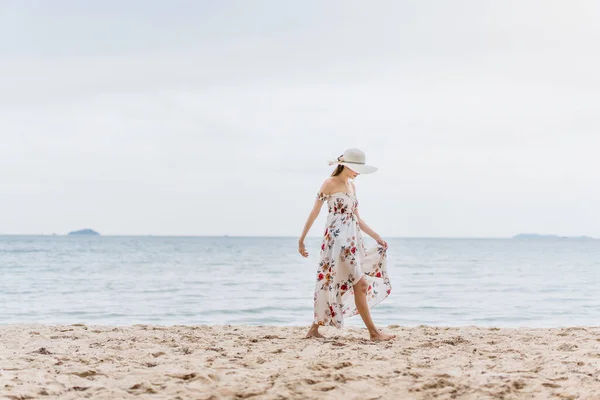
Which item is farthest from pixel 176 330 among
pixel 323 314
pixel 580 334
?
pixel 580 334

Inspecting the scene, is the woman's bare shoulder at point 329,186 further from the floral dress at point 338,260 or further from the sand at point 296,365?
the sand at point 296,365

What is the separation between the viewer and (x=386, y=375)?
4973 millimetres

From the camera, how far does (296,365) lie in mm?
5320

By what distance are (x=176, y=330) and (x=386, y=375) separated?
370cm

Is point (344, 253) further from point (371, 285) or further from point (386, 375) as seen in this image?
point (386, 375)

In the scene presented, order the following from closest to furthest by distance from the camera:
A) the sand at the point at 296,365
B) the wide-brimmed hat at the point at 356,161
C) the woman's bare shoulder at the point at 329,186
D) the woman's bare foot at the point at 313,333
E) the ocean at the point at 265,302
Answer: the sand at the point at 296,365 → the wide-brimmed hat at the point at 356,161 → the woman's bare shoulder at the point at 329,186 → the woman's bare foot at the point at 313,333 → the ocean at the point at 265,302

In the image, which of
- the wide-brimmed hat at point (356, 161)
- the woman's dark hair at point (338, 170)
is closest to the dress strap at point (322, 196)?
the woman's dark hair at point (338, 170)

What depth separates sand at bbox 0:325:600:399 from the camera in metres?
4.57

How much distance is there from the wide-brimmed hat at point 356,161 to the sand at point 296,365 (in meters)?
1.73

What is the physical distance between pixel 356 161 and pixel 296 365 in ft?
7.27

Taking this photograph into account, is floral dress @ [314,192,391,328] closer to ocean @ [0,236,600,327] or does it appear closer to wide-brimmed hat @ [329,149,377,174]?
wide-brimmed hat @ [329,149,377,174]

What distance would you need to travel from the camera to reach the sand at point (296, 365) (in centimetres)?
457

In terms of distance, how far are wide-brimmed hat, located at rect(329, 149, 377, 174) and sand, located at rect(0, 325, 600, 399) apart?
5.68 ft

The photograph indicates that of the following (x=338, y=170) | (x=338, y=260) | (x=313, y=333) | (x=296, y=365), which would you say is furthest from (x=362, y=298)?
(x=296, y=365)
